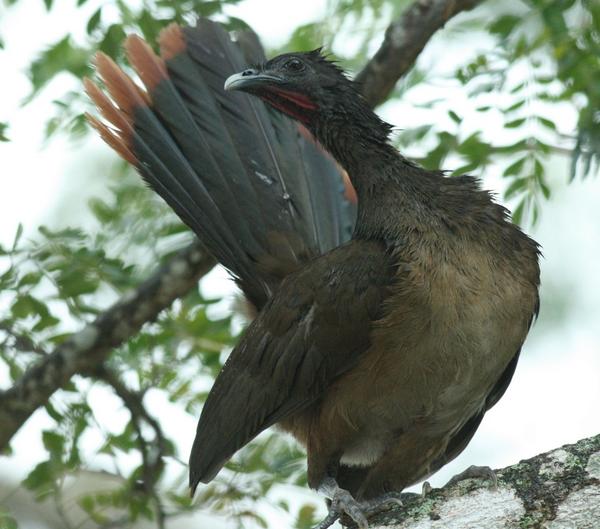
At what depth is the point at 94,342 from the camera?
5.01 m

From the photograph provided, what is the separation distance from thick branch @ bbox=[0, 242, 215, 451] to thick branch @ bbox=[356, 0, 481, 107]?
52.8 inches

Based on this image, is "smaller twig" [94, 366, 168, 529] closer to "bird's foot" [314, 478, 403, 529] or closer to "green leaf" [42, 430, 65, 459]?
"green leaf" [42, 430, 65, 459]

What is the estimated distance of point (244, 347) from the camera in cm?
498

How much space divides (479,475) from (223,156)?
2.63 m

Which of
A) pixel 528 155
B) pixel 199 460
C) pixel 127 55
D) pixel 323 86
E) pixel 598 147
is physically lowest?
pixel 199 460

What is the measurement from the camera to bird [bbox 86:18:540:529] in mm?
4402

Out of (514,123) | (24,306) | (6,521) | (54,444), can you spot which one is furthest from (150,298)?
(514,123)

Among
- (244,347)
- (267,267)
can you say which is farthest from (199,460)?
(267,267)

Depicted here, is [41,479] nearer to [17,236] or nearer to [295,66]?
[17,236]

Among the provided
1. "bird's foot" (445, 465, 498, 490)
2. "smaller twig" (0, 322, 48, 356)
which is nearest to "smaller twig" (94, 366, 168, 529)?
"smaller twig" (0, 322, 48, 356)

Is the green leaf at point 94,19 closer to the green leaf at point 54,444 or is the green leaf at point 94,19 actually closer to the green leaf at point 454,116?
the green leaf at point 454,116

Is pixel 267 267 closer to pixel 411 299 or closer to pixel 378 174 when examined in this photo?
pixel 378 174

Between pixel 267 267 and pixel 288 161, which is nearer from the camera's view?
pixel 267 267

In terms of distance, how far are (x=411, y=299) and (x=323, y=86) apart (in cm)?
136
